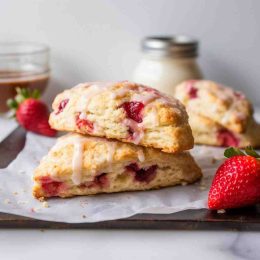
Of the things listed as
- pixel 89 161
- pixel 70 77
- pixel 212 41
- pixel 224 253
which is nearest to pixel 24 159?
pixel 89 161

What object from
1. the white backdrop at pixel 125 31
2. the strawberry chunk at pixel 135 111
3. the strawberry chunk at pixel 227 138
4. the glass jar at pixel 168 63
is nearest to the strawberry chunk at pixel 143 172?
the strawberry chunk at pixel 135 111

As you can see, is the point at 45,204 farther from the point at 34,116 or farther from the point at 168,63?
the point at 168,63

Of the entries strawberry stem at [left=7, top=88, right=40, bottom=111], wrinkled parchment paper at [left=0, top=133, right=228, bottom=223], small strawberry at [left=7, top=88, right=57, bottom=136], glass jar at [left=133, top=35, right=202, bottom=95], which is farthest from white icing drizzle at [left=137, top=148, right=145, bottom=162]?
glass jar at [left=133, top=35, right=202, bottom=95]

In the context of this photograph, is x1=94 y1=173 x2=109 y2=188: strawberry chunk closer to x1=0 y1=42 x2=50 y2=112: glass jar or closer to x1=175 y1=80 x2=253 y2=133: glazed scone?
x1=175 y1=80 x2=253 y2=133: glazed scone

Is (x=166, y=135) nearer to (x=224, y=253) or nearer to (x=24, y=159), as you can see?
(x=224, y=253)

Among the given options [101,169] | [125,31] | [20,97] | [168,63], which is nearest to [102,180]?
[101,169]

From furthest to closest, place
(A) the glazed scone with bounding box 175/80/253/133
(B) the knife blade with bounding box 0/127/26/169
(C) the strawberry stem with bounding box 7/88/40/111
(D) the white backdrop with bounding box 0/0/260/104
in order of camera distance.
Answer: (D) the white backdrop with bounding box 0/0/260/104 < (C) the strawberry stem with bounding box 7/88/40/111 < (A) the glazed scone with bounding box 175/80/253/133 < (B) the knife blade with bounding box 0/127/26/169

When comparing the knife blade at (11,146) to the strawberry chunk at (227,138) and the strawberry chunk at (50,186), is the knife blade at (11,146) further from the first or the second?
the strawberry chunk at (227,138)
